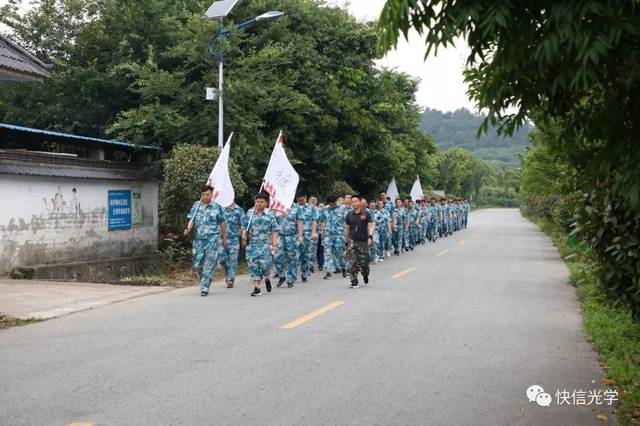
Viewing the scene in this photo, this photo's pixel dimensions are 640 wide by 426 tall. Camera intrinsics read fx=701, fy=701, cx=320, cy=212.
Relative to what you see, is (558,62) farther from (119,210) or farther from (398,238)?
(398,238)

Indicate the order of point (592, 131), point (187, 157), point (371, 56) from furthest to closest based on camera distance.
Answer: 1. point (371, 56)
2. point (187, 157)
3. point (592, 131)

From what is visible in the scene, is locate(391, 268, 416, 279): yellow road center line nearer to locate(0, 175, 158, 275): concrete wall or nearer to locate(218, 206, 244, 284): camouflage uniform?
locate(218, 206, 244, 284): camouflage uniform

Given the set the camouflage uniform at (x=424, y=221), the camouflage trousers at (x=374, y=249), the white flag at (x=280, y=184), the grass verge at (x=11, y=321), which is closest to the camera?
the grass verge at (x=11, y=321)

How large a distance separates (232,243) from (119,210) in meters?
6.64

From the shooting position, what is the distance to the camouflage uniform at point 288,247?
14500mm

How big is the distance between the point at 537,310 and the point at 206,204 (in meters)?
6.13

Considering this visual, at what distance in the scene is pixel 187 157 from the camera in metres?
18.0

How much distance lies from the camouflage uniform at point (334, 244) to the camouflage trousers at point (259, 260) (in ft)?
11.7

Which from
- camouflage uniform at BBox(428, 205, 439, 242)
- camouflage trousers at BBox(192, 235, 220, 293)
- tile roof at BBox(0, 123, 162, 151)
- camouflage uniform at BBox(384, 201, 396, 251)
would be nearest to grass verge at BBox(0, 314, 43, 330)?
camouflage trousers at BBox(192, 235, 220, 293)

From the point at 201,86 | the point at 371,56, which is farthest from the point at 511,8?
the point at 371,56

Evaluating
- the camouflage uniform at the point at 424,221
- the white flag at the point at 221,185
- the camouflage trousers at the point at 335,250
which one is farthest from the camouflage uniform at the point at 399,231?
the white flag at the point at 221,185

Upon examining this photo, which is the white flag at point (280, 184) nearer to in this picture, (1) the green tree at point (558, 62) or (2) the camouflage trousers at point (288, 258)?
(2) the camouflage trousers at point (288, 258)

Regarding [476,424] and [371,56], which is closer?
[476,424]

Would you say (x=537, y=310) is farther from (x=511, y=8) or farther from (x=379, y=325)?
(x=511, y=8)
